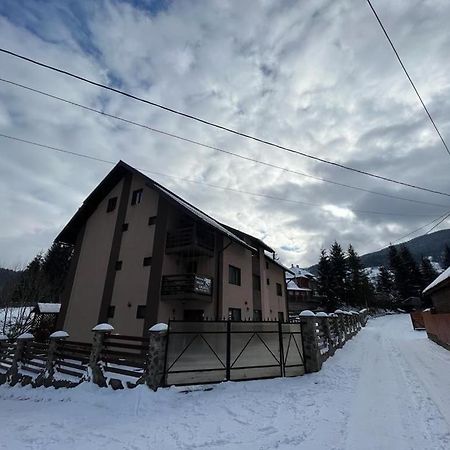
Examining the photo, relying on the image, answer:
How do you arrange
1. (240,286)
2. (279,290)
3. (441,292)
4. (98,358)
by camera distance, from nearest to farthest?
1. (98,358)
2. (441,292)
3. (240,286)
4. (279,290)

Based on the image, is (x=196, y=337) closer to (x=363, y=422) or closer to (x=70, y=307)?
(x=363, y=422)

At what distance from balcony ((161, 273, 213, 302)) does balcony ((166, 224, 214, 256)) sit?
5.33 feet

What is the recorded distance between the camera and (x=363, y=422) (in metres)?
5.47

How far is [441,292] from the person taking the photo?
18.5 metres

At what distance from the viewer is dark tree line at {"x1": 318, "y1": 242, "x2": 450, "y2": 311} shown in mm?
48281

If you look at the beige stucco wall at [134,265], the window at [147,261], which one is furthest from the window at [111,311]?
the window at [147,261]

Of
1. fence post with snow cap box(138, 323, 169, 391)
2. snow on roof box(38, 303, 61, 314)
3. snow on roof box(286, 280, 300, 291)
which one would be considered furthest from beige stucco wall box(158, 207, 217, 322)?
snow on roof box(286, 280, 300, 291)

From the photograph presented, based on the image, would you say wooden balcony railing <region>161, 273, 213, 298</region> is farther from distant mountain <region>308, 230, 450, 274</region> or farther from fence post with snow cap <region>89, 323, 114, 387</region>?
distant mountain <region>308, 230, 450, 274</region>

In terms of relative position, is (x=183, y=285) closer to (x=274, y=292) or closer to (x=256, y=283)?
(x=256, y=283)

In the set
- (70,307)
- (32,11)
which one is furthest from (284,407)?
(70,307)

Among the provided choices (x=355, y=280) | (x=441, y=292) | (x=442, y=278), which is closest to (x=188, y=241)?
(x=442, y=278)

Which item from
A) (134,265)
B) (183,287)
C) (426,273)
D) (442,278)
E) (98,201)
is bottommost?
(183,287)

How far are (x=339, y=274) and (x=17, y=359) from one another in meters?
47.8

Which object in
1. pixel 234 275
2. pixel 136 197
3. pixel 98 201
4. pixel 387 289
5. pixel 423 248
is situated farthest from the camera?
pixel 423 248
